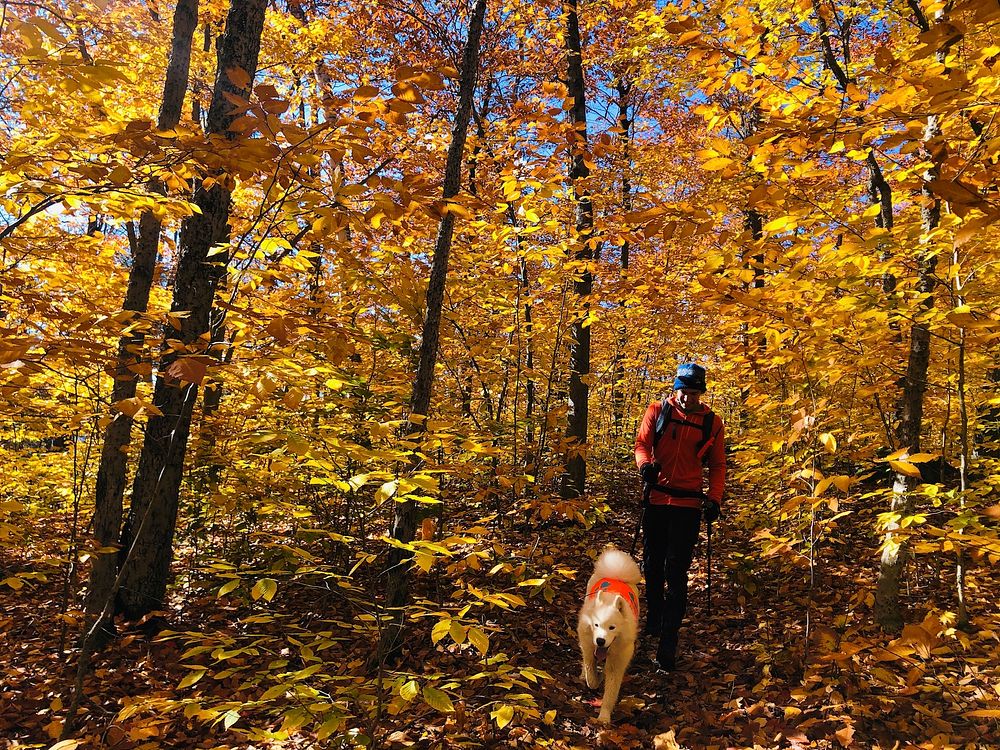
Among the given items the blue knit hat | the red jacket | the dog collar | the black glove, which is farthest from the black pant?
the blue knit hat

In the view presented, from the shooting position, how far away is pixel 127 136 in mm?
2430

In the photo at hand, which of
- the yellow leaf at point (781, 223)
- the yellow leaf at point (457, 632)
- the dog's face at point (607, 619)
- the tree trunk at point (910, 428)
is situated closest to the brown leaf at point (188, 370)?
the yellow leaf at point (457, 632)

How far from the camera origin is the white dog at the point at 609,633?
354 cm

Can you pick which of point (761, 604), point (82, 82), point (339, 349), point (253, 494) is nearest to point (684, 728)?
point (761, 604)

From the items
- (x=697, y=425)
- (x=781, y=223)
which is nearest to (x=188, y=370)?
(x=781, y=223)

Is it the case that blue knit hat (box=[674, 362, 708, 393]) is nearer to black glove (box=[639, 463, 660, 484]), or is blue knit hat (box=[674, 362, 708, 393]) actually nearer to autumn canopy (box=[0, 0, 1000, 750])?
autumn canopy (box=[0, 0, 1000, 750])

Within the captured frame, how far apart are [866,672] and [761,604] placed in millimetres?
1537

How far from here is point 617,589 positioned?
3811 millimetres

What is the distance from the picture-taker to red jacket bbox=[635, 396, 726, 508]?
4262mm

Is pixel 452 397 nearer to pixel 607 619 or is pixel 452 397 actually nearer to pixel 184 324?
pixel 184 324

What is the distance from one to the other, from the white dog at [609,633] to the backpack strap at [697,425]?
3.99 feet

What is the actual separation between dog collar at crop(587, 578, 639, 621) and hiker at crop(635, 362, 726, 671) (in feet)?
1.51

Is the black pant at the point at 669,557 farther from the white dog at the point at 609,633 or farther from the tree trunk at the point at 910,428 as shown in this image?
the tree trunk at the point at 910,428

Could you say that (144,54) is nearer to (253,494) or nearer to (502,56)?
(502,56)
